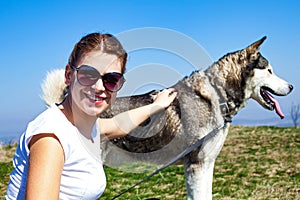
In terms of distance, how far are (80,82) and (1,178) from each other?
622cm

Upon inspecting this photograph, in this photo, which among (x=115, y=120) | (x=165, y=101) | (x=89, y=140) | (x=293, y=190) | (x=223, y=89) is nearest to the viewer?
(x=89, y=140)

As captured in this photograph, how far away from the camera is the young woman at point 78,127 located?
1.49m

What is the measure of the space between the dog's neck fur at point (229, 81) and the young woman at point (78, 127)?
2606mm

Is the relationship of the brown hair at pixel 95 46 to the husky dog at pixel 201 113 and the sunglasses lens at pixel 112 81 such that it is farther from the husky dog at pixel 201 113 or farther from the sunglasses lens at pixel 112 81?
the husky dog at pixel 201 113

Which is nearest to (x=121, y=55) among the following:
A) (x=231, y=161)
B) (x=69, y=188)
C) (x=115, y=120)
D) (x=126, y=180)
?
(x=69, y=188)

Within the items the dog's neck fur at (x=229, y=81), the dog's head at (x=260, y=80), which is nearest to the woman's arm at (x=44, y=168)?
the dog's neck fur at (x=229, y=81)

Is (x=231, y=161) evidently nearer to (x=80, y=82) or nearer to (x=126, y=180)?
(x=126, y=180)

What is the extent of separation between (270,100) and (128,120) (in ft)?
8.14

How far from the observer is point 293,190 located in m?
5.43

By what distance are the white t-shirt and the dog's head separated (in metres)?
2.98

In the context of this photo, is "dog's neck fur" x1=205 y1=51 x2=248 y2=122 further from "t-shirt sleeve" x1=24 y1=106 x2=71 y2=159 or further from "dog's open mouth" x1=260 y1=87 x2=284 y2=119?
"t-shirt sleeve" x1=24 y1=106 x2=71 y2=159

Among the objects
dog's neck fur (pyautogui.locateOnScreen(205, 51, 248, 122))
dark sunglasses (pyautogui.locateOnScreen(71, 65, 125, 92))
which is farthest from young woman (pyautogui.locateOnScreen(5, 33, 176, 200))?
dog's neck fur (pyautogui.locateOnScreen(205, 51, 248, 122))

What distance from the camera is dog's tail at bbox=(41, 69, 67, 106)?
181 inches

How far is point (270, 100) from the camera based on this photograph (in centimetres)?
454
